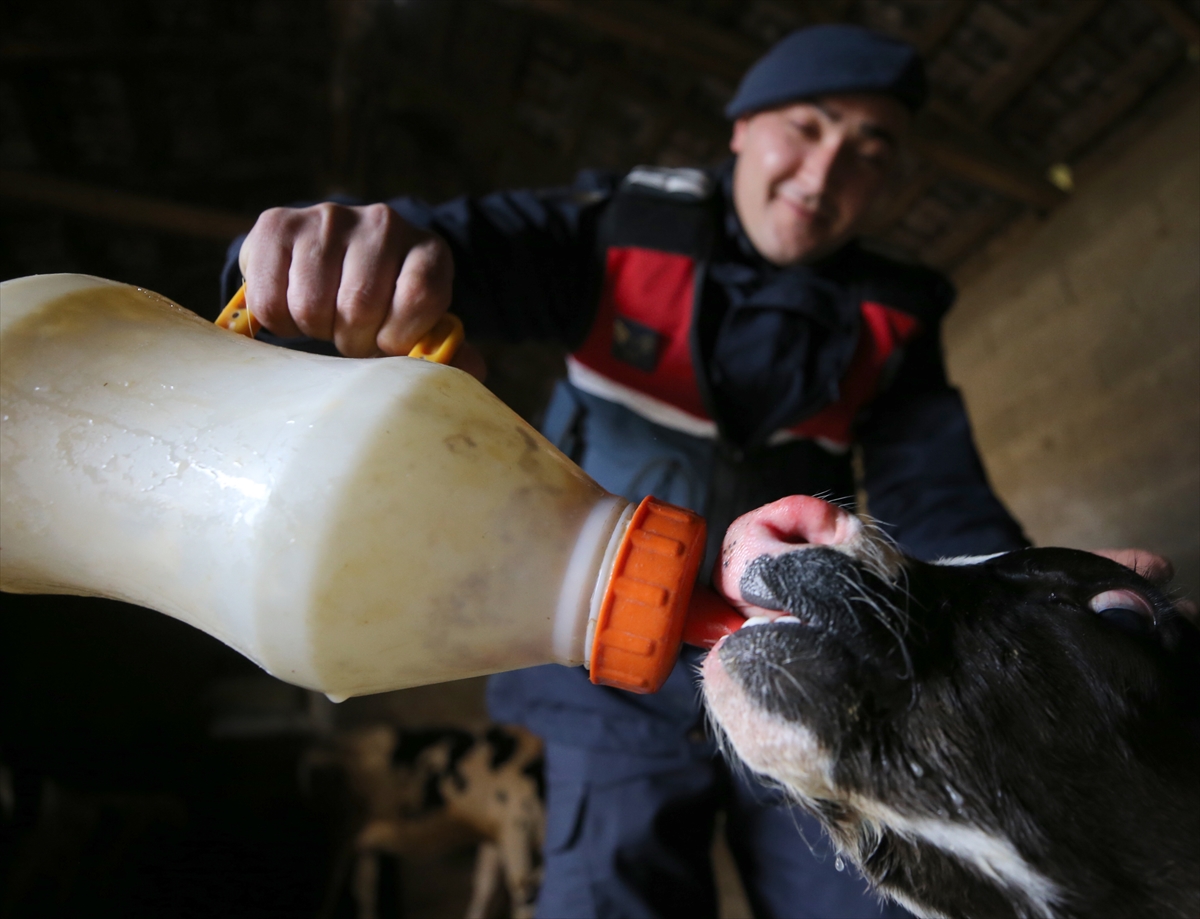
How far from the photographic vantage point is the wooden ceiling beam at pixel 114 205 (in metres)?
3.32

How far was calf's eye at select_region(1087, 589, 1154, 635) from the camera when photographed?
82cm

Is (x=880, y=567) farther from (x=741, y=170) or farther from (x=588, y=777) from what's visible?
(x=741, y=170)

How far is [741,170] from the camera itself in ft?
5.65

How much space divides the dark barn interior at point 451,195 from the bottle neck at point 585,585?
1.54m

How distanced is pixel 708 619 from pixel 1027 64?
12.0 ft

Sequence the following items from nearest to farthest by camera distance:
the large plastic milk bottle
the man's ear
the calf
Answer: the large plastic milk bottle
the man's ear
the calf

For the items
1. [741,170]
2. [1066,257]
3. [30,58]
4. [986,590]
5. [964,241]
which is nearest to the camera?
[986,590]

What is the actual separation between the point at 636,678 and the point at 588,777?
0.92 meters

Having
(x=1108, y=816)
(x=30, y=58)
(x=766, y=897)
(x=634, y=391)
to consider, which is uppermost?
(x=1108, y=816)

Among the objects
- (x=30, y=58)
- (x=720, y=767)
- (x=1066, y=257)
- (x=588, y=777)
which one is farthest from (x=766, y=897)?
(x=30, y=58)

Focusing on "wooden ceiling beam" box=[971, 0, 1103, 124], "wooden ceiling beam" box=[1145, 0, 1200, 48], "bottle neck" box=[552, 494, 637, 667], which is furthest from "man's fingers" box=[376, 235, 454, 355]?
"wooden ceiling beam" box=[971, 0, 1103, 124]

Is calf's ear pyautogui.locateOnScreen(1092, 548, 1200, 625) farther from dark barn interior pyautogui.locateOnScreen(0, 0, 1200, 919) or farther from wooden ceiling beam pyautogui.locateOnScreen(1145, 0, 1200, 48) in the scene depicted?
wooden ceiling beam pyautogui.locateOnScreen(1145, 0, 1200, 48)

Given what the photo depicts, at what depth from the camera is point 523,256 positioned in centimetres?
138

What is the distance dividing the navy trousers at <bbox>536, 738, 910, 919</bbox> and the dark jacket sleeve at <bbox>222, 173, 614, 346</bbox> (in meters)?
0.90
